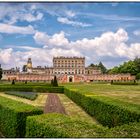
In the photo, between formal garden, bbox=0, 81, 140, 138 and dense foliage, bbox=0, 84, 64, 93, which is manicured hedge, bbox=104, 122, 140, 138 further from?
dense foliage, bbox=0, 84, 64, 93

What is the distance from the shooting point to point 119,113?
788 cm

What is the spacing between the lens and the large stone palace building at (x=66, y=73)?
66812 millimetres

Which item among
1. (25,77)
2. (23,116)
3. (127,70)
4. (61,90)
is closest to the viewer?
(23,116)

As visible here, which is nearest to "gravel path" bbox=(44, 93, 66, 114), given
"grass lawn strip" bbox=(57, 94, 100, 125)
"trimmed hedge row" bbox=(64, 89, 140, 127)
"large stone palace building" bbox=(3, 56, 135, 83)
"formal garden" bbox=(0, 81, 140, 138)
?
"grass lawn strip" bbox=(57, 94, 100, 125)

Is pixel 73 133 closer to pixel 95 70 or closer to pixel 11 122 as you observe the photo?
pixel 11 122

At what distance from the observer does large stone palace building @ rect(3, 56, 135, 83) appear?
6681 centimetres

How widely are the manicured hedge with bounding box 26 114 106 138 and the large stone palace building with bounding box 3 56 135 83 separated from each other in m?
58.6

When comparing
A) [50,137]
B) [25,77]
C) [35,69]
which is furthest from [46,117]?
[35,69]

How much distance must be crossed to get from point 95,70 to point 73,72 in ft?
31.7

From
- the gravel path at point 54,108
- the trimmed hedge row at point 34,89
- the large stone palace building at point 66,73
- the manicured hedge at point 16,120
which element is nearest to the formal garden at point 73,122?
the manicured hedge at point 16,120

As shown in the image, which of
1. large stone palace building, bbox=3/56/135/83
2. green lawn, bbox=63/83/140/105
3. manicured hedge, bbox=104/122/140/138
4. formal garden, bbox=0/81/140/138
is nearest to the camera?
manicured hedge, bbox=104/122/140/138

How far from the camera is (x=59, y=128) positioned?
5.30 meters

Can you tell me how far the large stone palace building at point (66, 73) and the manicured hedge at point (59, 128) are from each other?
58.6 metres

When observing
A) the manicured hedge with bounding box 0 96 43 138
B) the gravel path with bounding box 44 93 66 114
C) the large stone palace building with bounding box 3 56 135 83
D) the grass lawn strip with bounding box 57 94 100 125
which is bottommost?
the grass lawn strip with bounding box 57 94 100 125
